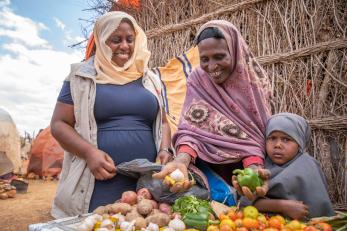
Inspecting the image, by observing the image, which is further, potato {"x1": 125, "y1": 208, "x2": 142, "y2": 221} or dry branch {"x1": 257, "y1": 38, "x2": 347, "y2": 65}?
dry branch {"x1": 257, "y1": 38, "x2": 347, "y2": 65}

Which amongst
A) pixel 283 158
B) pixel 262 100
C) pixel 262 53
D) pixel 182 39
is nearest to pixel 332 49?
pixel 262 53

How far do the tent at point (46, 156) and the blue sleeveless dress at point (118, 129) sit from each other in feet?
29.6

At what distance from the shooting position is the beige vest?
245cm

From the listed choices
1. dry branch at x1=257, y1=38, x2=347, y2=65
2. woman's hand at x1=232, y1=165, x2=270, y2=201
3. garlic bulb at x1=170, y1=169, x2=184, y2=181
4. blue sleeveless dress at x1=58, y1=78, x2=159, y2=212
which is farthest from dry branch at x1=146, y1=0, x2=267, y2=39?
garlic bulb at x1=170, y1=169, x2=184, y2=181

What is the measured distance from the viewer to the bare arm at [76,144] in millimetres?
2281

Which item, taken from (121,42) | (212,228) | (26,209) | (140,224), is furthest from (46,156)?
(212,228)

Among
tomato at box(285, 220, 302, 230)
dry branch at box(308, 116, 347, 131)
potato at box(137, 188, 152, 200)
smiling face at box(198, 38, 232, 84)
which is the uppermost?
smiling face at box(198, 38, 232, 84)

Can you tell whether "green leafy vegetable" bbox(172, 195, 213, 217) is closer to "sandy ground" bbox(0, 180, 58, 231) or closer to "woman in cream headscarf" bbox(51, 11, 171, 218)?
"woman in cream headscarf" bbox(51, 11, 171, 218)

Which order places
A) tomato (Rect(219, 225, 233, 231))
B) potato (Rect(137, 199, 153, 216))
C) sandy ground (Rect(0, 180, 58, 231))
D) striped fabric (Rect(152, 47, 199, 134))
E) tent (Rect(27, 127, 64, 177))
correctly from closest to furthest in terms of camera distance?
tomato (Rect(219, 225, 233, 231)) → potato (Rect(137, 199, 153, 216)) → striped fabric (Rect(152, 47, 199, 134)) → sandy ground (Rect(0, 180, 58, 231)) → tent (Rect(27, 127, 64, 177))

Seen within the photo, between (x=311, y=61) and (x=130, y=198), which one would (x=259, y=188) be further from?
(x=311, y=61)

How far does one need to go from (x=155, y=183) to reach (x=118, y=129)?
0.54 meters

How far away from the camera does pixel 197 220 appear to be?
1834 mm

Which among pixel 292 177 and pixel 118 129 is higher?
pixel 118 129

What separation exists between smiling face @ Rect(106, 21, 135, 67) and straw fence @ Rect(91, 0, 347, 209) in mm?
1675
